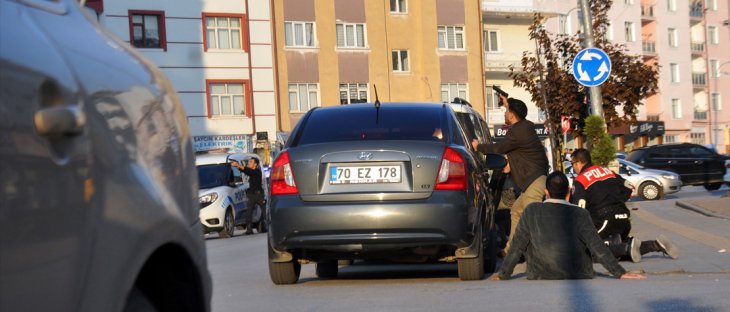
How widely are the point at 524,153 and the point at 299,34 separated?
43497 mm

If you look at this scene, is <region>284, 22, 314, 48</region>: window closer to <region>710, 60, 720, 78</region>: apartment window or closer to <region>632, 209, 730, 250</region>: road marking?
<region>632, 209, 730, 250</region>: road marking

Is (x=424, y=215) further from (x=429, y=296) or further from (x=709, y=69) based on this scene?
(x=709, y=69)

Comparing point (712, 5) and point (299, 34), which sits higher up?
point (712, 5)

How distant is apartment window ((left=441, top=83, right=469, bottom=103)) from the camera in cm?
5981

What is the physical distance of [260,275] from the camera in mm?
12766

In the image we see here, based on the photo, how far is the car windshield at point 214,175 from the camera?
27.1 meters

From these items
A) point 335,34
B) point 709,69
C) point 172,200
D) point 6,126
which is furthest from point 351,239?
point 709,69

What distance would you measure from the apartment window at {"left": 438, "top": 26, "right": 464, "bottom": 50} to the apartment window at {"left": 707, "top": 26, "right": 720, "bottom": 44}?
35.5 metres

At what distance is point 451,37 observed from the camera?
60.5m

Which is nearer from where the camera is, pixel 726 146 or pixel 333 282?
pixel 333 282

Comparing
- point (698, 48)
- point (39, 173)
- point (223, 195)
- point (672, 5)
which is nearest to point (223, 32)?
point (223, 195)

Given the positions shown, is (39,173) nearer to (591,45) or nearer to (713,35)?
(591,45)

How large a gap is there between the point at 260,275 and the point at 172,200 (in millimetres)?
9651

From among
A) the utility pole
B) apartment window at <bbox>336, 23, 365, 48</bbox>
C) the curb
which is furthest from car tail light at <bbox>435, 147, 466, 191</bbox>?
apartment window at <bbox>336, 23, 365, 48</bbox>
